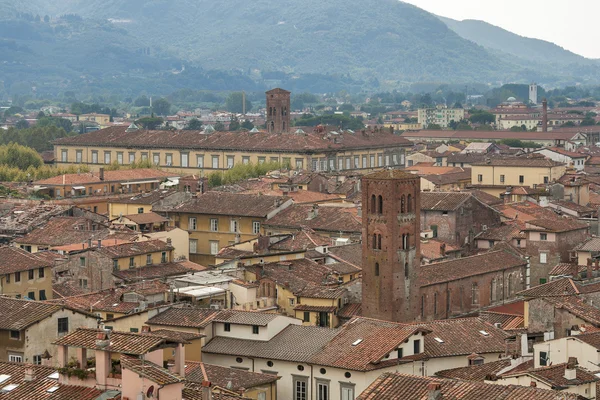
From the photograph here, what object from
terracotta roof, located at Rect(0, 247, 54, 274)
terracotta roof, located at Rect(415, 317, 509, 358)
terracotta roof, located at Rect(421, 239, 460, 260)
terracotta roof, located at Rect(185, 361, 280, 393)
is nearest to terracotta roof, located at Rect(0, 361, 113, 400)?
terracotta roof, located at Rect(185, 361, 280, 393)

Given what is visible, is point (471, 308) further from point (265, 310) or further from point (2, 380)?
point (2, 380)

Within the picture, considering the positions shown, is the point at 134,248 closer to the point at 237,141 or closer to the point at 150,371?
the point at 150,371

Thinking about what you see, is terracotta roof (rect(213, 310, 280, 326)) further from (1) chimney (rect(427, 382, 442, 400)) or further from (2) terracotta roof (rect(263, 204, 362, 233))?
(2) terracotta roof (rect(263, 204, 362, 233))

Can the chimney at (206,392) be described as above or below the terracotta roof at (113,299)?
above

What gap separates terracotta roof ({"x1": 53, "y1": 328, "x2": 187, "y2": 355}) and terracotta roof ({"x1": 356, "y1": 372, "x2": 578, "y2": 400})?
4017mm

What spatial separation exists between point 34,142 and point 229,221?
95.9m

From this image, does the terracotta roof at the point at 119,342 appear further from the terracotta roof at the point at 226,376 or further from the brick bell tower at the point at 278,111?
the brick bell tower at the point at 278,111

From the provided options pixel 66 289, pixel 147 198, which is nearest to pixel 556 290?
pixel 66 289

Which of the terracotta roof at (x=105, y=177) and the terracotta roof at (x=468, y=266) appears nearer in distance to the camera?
the terracotta roof at (x=468, y=266)

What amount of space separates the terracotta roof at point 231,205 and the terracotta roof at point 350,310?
2042 centimetres

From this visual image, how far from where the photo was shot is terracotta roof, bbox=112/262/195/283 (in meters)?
55.0

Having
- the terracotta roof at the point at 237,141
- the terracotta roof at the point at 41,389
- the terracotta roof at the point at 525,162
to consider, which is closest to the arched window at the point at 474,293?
the terracotta roof at the point at 41,389

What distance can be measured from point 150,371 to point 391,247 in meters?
27.0

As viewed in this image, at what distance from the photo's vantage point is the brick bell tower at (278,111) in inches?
5906
